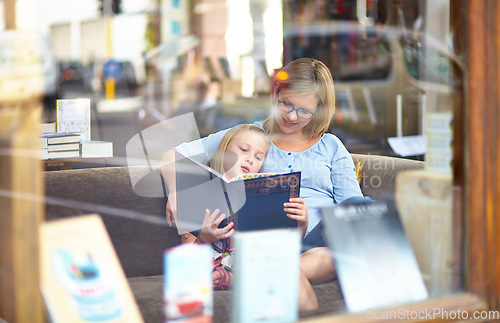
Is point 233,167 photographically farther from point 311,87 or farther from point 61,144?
point 61,144

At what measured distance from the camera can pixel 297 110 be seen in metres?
2.24

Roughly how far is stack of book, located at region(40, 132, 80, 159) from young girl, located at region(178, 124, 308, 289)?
0.97 m

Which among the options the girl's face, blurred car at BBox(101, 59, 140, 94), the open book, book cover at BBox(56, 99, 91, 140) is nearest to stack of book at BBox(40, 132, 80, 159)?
book cover at BBox(56, 99, 91, 140)

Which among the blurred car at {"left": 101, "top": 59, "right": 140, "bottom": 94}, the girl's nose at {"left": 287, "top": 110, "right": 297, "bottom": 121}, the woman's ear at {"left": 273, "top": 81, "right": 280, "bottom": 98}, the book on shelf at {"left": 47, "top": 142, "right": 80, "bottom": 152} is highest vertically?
the blurred car at {"left": 101, "top": 59, "right": 140, "bottom": 94}

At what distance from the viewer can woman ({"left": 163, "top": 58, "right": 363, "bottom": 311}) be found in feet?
7.27

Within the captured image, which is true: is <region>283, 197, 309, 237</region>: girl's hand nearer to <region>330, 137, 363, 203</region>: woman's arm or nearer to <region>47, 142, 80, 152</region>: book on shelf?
<region>330, 137, 363, 203</region>: woman's arm

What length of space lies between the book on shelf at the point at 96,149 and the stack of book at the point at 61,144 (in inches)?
1.5

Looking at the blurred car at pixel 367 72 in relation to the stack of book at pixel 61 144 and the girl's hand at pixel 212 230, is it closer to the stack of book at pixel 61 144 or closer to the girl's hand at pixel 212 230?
the girl's hand at pixel 212 230

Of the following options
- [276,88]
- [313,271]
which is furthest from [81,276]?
[276,88]

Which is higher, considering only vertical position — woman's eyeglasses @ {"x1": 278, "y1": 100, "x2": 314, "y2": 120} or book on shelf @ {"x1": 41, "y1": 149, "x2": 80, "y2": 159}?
woman's eyeglasses @ {"x1": 278, "y1": 100, "x2": 314, "y2": 120}

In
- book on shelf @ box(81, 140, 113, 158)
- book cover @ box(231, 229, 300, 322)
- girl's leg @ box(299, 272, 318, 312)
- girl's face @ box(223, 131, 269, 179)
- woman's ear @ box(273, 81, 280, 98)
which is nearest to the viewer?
book cover @ box(231, 229, 300, 322)

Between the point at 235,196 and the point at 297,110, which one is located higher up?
the point at 297,110

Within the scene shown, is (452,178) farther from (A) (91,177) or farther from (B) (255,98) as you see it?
(B) (255,98)

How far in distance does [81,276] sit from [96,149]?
6.44ft
